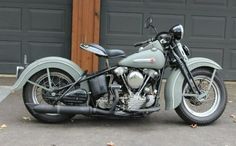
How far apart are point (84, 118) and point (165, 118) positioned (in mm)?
1076

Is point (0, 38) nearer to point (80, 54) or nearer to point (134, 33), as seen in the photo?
point (80, 54)

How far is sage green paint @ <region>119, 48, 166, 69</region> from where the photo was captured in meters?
6.29

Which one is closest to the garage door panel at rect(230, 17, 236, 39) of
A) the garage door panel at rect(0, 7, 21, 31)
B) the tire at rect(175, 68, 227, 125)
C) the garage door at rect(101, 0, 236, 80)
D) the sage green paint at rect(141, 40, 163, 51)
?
the garage door at rect(101, 0, 236, 80)

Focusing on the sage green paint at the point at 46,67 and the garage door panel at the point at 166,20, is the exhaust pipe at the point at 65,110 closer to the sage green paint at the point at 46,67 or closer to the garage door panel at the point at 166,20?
the sage green paint at the point at 46,67

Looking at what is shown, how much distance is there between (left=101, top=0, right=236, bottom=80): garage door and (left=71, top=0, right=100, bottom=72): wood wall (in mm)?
316

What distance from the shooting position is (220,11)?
9531 millimetres

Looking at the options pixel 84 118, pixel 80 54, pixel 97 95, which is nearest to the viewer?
pixel 97 95

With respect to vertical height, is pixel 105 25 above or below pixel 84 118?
above

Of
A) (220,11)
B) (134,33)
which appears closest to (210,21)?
(220,11)

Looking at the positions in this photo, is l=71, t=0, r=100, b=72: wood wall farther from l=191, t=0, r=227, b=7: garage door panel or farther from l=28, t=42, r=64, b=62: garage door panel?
l=191, t=0, r=227, b=7: garage door panel

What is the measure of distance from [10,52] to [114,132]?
13.4 feet

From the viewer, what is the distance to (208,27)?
955 cm

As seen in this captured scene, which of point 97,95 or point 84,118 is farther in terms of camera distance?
point 84,118

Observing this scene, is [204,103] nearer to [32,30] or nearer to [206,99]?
[206,99]
